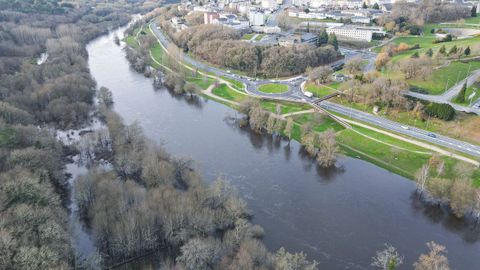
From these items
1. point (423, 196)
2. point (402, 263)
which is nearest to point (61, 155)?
point (402, 263)

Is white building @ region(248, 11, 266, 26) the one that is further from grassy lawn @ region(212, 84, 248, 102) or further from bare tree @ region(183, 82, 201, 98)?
bare tree @ region(183, 82, 201, 98)

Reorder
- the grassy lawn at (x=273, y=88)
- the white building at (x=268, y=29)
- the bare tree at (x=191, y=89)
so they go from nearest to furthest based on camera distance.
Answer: the grassy lawn at (x=273, y=88) < the bare tree at (x=191, y=89) < the white building at (x=268, y=29)

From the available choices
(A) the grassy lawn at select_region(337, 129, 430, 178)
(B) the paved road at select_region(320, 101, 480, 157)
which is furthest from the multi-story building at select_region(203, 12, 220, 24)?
(A) the grassy lawn at select_region(337, 129, 430, 178)

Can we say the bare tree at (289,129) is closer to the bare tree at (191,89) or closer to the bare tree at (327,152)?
the bare tree at (327,152)

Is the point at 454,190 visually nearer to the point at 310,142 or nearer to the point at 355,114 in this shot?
the point at 310,142

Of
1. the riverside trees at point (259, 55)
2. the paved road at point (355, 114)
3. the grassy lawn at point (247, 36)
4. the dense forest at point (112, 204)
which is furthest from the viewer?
the grassy lawn at point (247, 36)

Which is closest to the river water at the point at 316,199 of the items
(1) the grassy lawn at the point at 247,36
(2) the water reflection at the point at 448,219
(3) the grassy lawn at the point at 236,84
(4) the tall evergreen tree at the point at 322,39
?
(2) the water reflection at the point at 448,219
